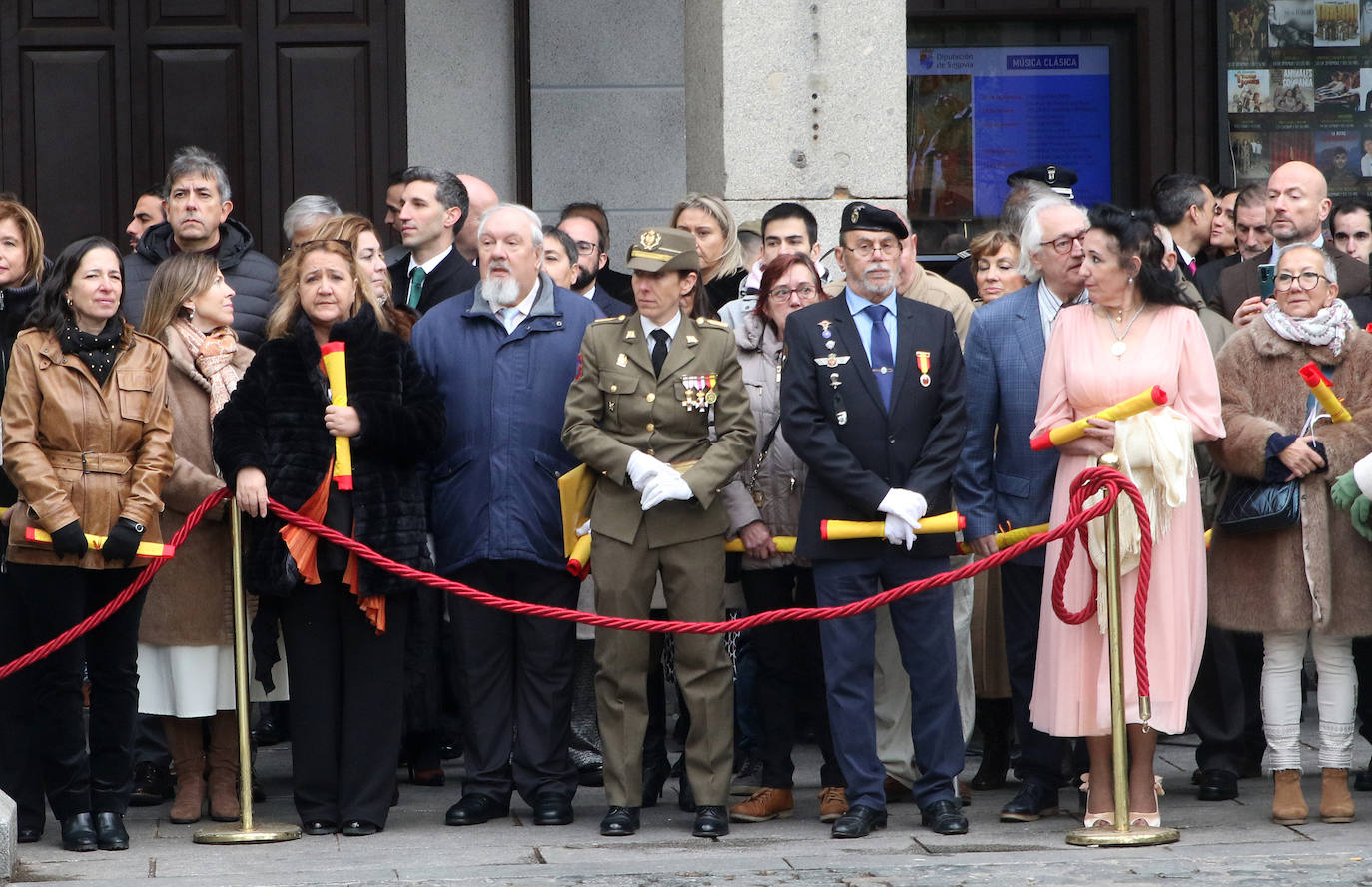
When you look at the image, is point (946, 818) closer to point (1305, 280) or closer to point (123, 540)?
point (1305, 280)

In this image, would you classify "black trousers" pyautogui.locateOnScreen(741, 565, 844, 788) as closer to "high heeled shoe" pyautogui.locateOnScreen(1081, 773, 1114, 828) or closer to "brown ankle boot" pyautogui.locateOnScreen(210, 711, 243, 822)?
"high heeled shoe" pyautogui.locateOnScreen(1081, 773, 1114, 828)

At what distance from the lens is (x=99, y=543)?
670 centimetres

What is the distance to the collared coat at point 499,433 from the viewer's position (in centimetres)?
720

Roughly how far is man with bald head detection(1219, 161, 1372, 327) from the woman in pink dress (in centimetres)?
163

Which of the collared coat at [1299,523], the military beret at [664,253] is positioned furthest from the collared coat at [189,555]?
the collared coat at [1299,523]

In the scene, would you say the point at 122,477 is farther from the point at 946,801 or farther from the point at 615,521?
the point at 946,801

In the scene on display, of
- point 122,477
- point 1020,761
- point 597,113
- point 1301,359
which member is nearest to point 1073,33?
point 597,113

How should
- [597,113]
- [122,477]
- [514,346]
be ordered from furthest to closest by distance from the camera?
[597,113] < [514,346] < [122,477]

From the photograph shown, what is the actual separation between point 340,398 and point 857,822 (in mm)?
2328

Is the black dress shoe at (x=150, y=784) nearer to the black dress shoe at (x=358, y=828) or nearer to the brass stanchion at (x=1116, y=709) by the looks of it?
the black dress shoe at (x=358, y=828)

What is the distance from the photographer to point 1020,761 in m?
7.24

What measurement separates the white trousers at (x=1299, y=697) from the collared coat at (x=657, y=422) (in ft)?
6.63

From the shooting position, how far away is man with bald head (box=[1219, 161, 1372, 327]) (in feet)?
27.7

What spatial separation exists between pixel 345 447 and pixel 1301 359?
3411 mm
